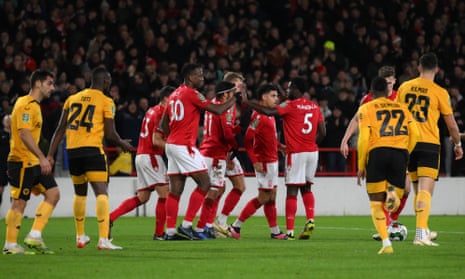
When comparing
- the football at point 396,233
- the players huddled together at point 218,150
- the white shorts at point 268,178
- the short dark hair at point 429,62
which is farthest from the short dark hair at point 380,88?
the white shorts at point 268,178

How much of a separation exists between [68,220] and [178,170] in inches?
289

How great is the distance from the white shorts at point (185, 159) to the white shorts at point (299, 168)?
1.74 meters

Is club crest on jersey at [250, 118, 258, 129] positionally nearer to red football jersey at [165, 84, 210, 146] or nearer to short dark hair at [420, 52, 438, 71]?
red football jersey at [165, 84, 210, 146]

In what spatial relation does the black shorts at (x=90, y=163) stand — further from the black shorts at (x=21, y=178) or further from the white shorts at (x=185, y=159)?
the white shorts at (x=185, y=159)

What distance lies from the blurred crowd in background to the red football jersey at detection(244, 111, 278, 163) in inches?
279

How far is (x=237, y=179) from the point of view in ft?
54.4

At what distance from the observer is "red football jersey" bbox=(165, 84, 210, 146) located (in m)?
14.8

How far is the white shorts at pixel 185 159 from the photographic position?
14.8 metres

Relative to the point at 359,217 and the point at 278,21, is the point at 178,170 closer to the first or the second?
the point at 359,217

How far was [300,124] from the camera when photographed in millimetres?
16016

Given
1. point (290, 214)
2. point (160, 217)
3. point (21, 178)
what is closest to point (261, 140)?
point (290, 214)

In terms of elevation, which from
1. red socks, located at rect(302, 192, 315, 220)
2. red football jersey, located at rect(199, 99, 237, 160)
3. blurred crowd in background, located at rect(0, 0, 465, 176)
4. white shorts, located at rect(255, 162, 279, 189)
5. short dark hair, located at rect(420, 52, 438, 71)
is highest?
blurred crowd in background, located at rect(0, 0, 465, 176)

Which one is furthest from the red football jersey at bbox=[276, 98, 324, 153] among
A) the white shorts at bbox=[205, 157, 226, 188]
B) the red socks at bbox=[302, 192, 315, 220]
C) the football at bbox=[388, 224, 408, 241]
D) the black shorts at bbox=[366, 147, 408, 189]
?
the black shorts at bbox=[366, 147, 408, 189]

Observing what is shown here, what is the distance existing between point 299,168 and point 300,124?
0.68 meters
